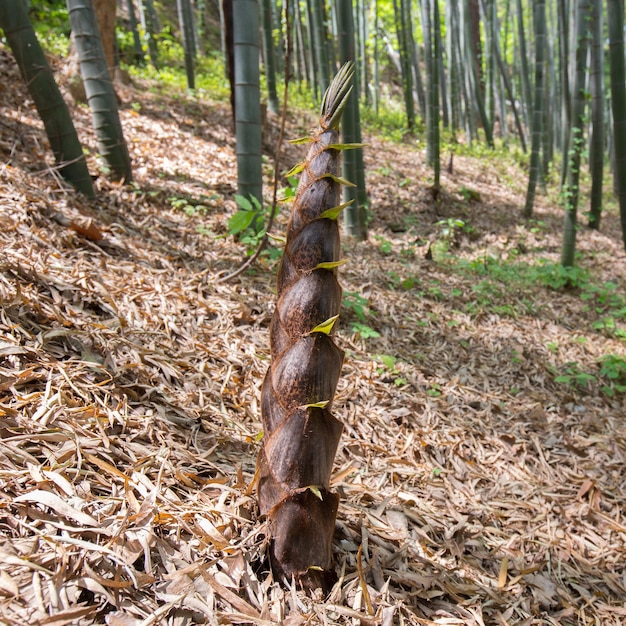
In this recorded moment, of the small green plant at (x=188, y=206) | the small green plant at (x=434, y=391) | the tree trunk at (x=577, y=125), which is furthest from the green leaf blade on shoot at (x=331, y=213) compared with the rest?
the tree trunk at (x=577, y=125)

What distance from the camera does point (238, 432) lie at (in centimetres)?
162

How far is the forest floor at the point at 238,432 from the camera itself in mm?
919

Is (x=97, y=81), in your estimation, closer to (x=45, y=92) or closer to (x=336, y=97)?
(x=45, y=92)

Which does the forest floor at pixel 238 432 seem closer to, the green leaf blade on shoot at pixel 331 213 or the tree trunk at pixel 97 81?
the tree trunk at pixel 97 81

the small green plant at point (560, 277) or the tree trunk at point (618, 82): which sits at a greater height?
the tree trunk at point (618, 82)

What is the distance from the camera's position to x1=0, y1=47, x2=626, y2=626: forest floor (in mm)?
919

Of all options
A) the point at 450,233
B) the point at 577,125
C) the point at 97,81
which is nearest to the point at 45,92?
the point at 97,81

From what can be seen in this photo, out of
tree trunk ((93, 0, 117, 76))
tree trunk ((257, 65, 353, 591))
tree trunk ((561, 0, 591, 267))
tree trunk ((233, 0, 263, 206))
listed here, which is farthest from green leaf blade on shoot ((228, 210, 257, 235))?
tree trunk ((93, 0, 117, 76))

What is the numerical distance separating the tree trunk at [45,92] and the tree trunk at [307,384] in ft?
8.31

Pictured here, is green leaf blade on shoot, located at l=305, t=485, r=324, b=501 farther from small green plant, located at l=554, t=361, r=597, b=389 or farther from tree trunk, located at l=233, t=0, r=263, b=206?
tree trunk, located at l=233, t=0, r=263, b=206

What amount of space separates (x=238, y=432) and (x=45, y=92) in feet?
8.46

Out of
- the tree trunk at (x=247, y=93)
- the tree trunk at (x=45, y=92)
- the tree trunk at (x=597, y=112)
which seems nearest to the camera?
the tree trunk at (x=45, y=92)

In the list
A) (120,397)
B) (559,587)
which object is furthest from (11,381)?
→ (559,587)

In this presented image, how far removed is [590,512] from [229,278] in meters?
2.13
